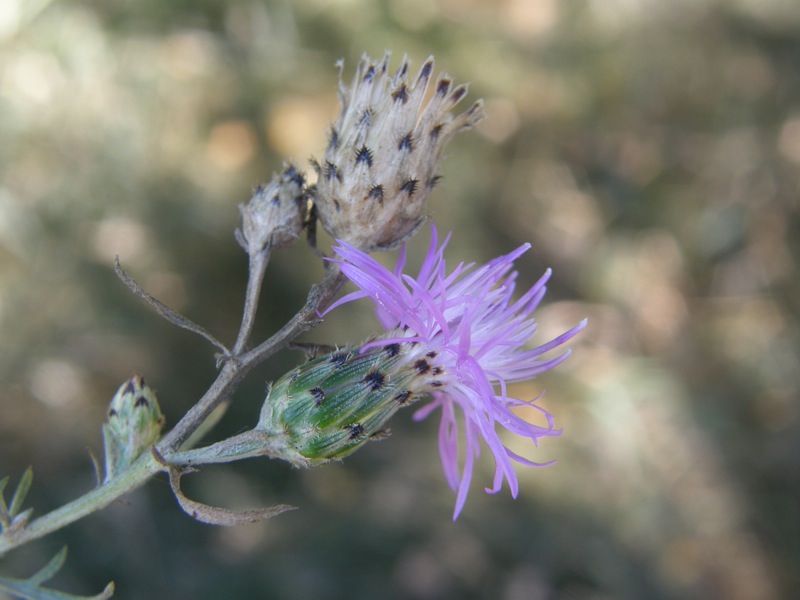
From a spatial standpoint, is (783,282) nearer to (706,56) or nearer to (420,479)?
(706,56)

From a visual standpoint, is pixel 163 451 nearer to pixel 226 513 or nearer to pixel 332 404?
pixel 226 513

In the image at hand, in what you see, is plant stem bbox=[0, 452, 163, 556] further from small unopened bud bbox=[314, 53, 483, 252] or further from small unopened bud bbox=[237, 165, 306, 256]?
small unopened bud bbox=[314, 53, 483, 252]

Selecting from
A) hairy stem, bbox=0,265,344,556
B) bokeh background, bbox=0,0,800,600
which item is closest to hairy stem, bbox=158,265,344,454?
hairy stem, bbox=0,265,344,556

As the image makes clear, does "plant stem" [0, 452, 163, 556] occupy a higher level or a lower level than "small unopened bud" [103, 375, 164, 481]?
lower

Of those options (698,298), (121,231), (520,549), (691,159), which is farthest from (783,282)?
(121,231)

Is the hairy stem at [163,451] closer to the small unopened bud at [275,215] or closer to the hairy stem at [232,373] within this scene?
the hairy stem at [232,373]

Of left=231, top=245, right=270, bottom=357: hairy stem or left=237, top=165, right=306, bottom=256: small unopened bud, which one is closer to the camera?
left=231, top=245, right=270, bottom=357: hairy stem
